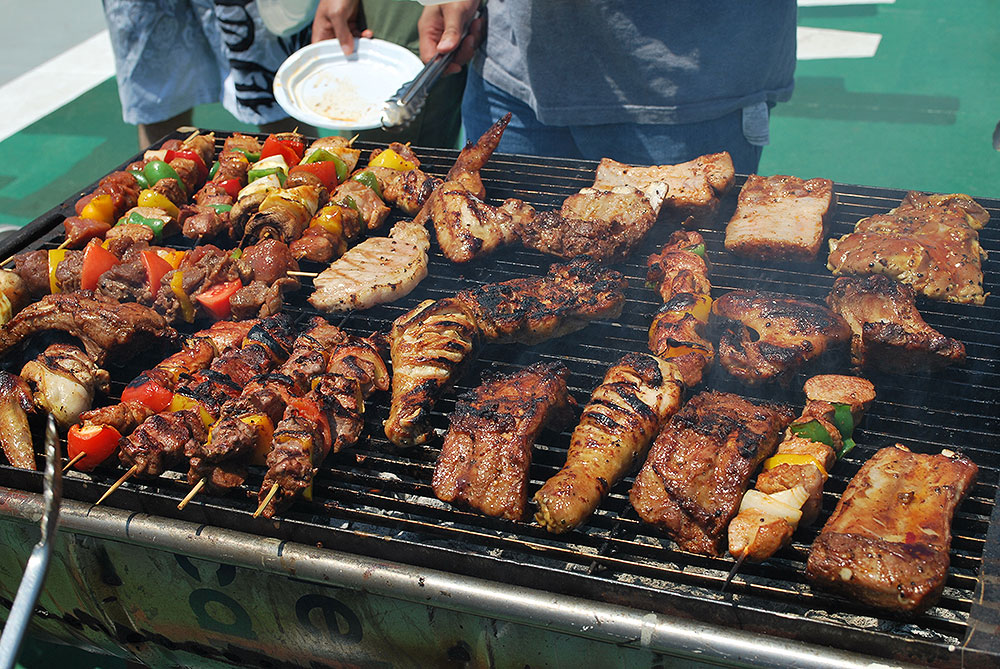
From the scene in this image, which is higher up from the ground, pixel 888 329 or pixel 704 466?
pixel 888 329

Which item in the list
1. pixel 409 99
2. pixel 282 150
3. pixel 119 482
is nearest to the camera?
pixel 119 482

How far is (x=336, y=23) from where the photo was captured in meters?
5.56

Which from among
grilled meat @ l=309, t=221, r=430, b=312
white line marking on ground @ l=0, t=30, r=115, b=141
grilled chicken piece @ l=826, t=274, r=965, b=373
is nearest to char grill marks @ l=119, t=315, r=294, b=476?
grilled meat @ l=309, t=221, r=430, b=312

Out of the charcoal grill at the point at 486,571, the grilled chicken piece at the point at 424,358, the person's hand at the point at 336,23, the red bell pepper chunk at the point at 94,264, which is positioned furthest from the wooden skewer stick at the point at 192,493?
the person's hand at the point at 336,23

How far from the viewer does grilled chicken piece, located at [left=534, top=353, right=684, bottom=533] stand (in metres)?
2.71

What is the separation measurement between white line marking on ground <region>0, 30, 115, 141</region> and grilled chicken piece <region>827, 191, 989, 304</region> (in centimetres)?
1041

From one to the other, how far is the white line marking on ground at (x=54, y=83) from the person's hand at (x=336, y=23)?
648cm

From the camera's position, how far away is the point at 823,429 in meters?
2.96

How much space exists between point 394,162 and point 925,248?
322 cm

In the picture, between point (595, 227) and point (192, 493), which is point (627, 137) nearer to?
point (595, 227)

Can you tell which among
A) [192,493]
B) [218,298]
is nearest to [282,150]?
[218,298]

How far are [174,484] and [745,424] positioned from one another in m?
2.33

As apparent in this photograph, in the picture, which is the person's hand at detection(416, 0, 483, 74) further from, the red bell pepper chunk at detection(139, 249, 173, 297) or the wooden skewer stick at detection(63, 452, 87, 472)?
the wooden skewer stick at detection(63, 452, 87, 472)

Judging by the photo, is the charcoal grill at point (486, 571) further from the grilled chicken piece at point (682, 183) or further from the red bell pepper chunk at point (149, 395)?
the grilled chicken piece at point (682, 183)
